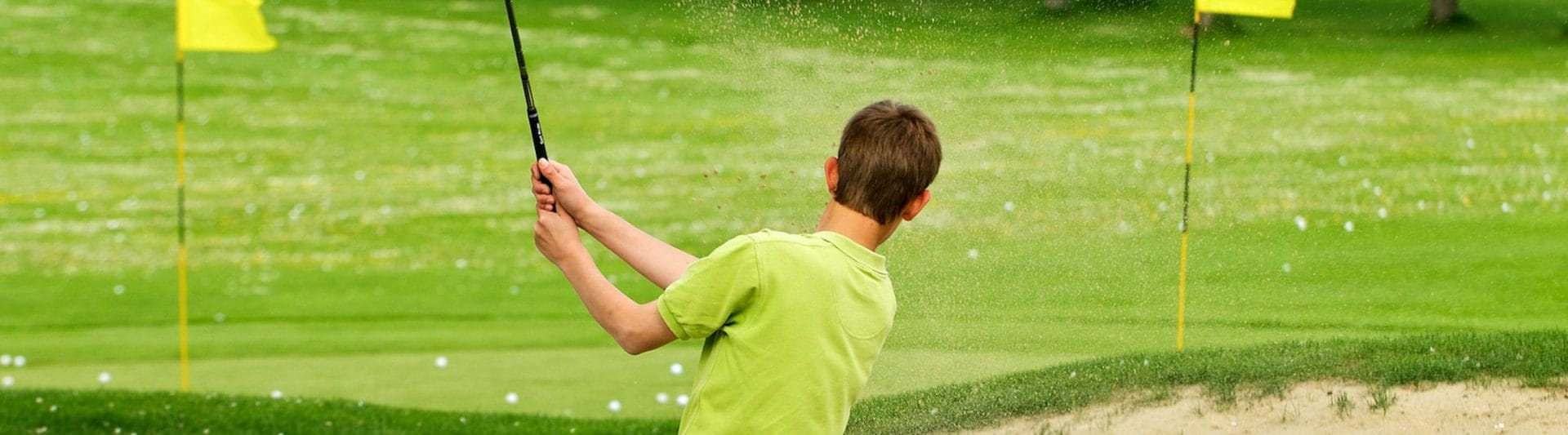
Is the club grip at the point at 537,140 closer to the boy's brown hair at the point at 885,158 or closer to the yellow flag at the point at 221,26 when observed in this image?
the boy's brown hair at the point at 885,158

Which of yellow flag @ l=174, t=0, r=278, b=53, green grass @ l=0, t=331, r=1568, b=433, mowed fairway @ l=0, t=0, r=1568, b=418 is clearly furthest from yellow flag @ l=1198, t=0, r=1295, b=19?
yellow flag @ l=174, t=0, r=278, b=53

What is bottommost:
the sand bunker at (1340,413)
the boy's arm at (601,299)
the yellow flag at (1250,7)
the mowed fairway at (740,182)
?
the mowed fairway at (740,182)

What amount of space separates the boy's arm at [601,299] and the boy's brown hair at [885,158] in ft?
0.94

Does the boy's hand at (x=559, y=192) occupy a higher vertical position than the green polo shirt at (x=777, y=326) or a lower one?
higher

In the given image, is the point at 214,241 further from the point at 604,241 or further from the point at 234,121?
the point at 604,241

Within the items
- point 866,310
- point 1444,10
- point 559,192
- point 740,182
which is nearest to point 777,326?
point 866,310

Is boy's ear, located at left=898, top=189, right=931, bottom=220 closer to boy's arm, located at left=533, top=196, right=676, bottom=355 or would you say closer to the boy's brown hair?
the boy's brown hair

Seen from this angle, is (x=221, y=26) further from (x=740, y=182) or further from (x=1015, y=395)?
(x=740, y=182)

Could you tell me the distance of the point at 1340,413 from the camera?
13.7 feet

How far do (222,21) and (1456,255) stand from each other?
569 centimetres

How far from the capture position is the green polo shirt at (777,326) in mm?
2129

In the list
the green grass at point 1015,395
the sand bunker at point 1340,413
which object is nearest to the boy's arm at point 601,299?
the sand bunker at point 1340,413

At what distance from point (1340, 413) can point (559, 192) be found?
2.48m

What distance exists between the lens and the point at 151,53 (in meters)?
19.9
